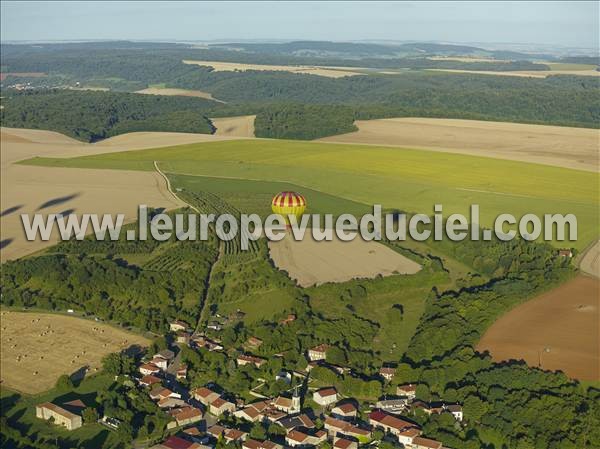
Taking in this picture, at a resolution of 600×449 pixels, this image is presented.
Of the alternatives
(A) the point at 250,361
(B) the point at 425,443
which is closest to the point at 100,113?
(A) the point at 250,361

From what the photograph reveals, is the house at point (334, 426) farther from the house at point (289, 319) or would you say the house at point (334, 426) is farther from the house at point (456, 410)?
the house at point (289, 319)

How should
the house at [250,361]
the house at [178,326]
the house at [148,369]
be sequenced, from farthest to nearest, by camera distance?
1. the house at [178,326]
2. the house at [250,361]
3. the house at [148,369]

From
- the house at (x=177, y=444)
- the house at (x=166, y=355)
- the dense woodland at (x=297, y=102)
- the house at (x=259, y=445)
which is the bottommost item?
the house at (x=177, y=444)

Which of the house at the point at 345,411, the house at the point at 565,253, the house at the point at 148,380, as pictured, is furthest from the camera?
the house at the point at 565,253

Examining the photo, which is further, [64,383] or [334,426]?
[64,383]

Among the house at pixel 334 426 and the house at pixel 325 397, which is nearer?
the house at pixel 334 426

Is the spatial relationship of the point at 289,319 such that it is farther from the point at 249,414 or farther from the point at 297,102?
the point at 297,102

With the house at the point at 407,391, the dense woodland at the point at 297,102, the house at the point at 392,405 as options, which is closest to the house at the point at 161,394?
the house at the point at 392,405
